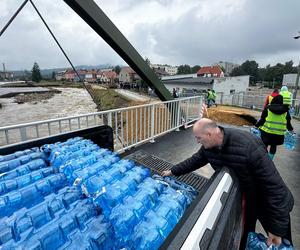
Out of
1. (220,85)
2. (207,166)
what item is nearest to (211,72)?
(220,85)

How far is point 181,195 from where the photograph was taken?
5.25 ft

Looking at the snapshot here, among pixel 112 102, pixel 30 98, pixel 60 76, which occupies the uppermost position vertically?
pixel 60 76

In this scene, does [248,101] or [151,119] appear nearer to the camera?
[151,119]

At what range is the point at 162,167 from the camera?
294 cm

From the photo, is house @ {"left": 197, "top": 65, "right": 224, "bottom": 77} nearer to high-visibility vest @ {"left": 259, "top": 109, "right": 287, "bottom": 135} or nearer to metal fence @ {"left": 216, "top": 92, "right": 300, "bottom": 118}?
metal fence @ {"left": 216, "top": 92, "right": 300, "bottom": 118}

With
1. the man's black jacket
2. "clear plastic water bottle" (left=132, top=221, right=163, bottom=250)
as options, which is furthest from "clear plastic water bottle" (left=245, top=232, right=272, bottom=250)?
"clear plastic water bottle" (left=132, top=221, right=163, bottom=250)

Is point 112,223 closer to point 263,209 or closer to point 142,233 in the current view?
point 142,233

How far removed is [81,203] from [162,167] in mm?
1629

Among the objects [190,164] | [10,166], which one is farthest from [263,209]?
[10,166]

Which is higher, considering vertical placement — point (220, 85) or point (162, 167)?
point (220, 85)

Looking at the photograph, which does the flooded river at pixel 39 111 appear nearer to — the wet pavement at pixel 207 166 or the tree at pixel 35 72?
the tree at pixel 35 72

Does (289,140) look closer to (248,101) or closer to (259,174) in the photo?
(259,174)

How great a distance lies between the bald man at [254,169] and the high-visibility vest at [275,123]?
2.17 metres

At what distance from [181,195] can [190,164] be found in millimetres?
538
